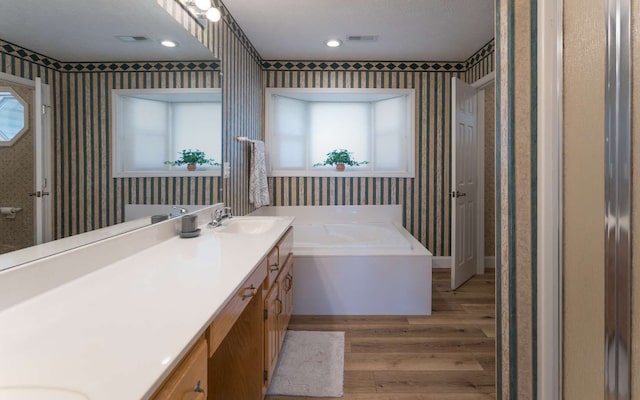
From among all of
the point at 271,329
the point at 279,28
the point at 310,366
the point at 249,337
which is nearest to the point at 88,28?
the point at 249,337

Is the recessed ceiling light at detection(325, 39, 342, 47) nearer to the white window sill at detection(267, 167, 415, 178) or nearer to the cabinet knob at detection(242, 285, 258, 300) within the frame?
the white window sill at detection(267, 167, 415, 178)

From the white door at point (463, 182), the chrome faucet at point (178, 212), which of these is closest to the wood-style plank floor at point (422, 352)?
the white door at point (463, 182)

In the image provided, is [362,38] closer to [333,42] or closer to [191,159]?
[333,42]

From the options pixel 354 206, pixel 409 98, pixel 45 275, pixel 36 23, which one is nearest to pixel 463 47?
pixel 409 98

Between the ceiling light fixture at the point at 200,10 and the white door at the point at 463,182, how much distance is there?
2.18 metres

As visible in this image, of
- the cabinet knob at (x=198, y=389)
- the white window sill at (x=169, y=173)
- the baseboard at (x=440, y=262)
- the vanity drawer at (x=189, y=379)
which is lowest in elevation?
the baseboard at (x=440, y=262)

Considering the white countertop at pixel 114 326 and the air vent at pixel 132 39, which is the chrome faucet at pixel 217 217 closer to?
the white countertop at pixel 114 326

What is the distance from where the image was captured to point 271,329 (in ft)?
5.61

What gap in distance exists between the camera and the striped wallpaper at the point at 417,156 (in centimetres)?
385

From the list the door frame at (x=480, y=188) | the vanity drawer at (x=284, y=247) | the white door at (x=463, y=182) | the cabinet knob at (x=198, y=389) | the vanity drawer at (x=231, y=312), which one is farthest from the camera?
the door frame at (x=480, y=188)

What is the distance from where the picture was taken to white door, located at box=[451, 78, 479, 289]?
3.27 metres

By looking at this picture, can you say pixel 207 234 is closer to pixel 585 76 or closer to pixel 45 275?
pixel 45 275

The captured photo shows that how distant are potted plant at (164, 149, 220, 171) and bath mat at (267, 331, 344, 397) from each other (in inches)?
50.0

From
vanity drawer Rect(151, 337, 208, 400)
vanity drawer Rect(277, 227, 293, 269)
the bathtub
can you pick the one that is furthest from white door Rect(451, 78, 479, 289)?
vanity drawer Rect(151, 337, 208, 400)
